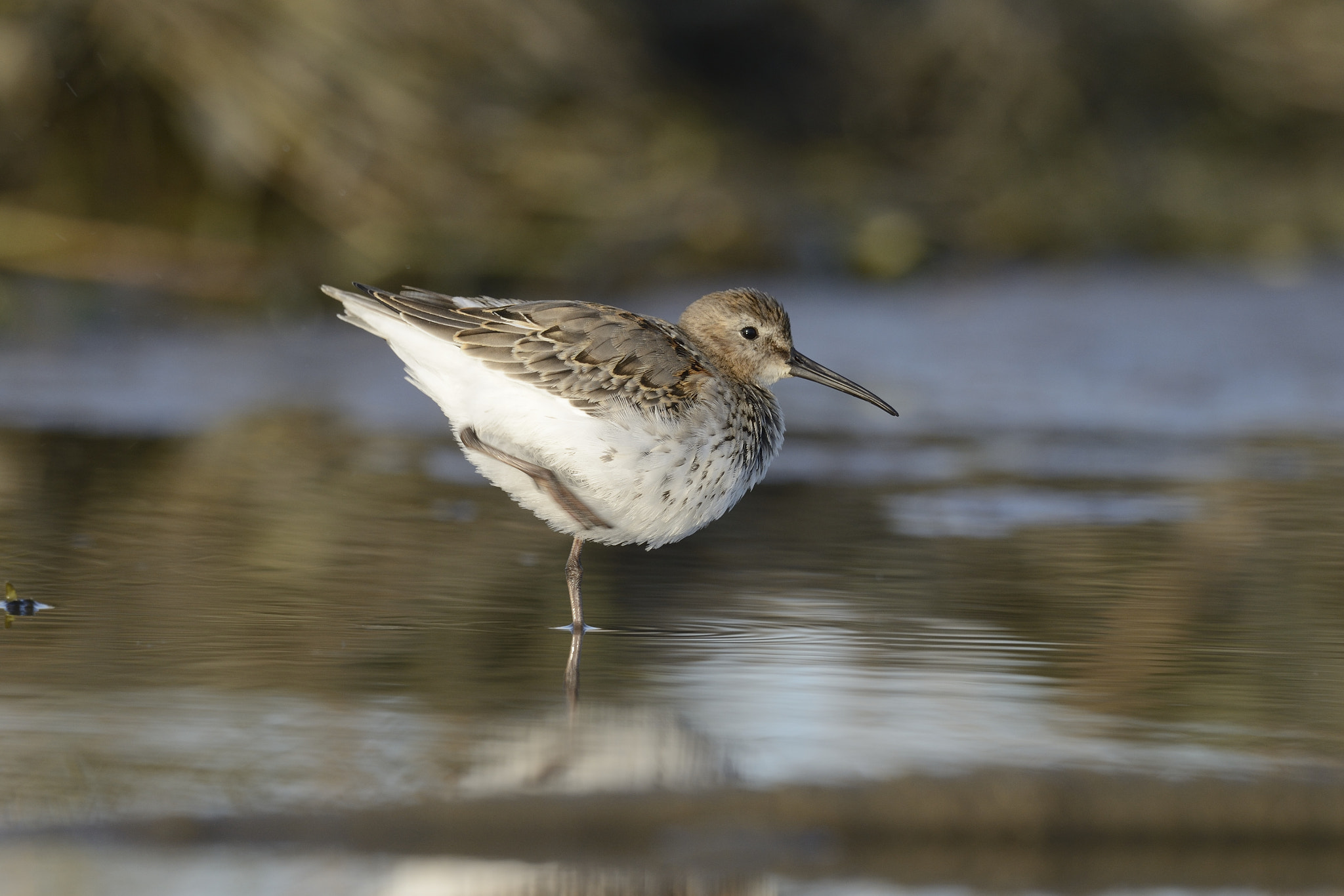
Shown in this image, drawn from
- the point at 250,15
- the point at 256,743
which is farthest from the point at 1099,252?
the point at 256,743

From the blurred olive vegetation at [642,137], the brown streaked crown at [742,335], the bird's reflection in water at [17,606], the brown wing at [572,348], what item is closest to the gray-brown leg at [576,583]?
the brown wing at [572,348]

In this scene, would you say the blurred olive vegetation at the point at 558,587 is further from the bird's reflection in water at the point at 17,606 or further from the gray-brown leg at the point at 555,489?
the gray-brown leg at the point at 555,489

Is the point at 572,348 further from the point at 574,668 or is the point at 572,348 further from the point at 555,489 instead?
the point at 574,668

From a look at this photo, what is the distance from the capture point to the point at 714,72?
1386 centimetres

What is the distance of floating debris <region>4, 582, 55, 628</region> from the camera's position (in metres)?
4.68

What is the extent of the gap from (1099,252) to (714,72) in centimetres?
331

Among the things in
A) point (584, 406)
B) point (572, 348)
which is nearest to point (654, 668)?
point (584, 406)

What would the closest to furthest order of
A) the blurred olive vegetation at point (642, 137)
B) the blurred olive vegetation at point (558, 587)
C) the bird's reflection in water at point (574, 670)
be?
the bird's reflection in water at point (574, 670)
the blurred olive vegetation at point (558, 587)
the blurred olive vegetation at point (642, 137)

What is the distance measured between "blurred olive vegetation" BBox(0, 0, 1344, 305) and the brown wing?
5.71m

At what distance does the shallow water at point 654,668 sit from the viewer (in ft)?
10.1

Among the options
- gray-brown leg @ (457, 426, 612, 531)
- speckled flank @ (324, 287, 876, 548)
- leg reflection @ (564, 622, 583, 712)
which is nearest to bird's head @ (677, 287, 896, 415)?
speckled flank @ (324, 287, 876, 548)

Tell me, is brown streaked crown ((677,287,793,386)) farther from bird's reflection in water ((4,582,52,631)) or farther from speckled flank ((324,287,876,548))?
bird's reflection in water ((4,582,52,631))

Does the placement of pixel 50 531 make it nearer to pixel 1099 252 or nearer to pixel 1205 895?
pixel 1205 895

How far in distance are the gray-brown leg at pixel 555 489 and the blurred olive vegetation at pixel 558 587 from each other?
0.24 meters
